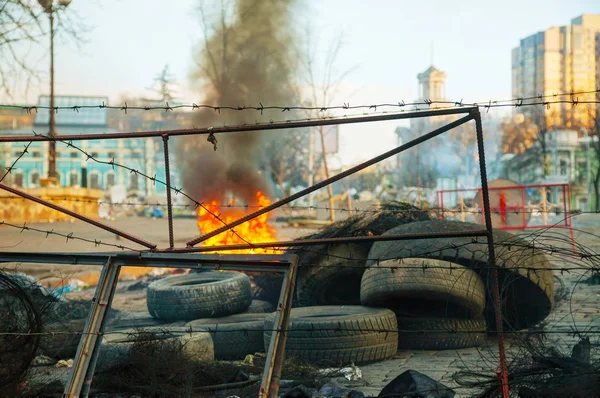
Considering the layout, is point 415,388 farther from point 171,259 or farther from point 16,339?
point 16,339

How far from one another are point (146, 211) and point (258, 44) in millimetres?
26278

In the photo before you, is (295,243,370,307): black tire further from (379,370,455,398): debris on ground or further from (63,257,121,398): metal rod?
(63,257,121,398): metal rod

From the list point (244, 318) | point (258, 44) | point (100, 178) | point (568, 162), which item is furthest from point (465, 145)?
point (244, 318)

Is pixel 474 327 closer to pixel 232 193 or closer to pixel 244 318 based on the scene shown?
pixel 244 318

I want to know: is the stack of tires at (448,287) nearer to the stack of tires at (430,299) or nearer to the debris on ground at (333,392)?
the stack of tires at (430,299)

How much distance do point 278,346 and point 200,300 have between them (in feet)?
16.2

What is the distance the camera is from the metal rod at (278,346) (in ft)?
12.7

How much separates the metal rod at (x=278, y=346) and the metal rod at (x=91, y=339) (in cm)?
103

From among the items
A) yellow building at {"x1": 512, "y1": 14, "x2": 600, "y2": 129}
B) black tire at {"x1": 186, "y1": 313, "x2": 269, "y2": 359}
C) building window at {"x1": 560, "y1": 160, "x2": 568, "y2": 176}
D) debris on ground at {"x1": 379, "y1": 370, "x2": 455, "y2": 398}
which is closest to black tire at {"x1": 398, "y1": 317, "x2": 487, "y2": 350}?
black tire at {"x1": 186, "y1": 313, "x2": 269, "y2": 359}

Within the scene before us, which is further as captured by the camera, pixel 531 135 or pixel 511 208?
pixel 531 135

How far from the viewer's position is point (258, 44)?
93.5ft

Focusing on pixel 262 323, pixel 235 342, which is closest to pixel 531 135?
pixel 262 323

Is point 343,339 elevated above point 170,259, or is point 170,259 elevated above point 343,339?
point 170,259

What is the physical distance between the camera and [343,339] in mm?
6633
